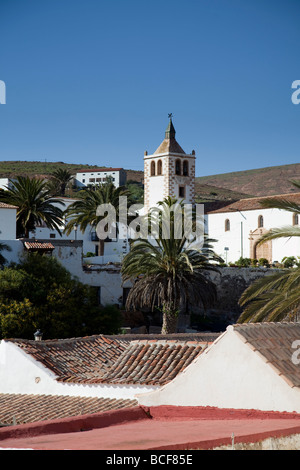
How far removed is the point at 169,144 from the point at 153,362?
140ft

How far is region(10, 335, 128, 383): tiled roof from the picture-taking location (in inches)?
658

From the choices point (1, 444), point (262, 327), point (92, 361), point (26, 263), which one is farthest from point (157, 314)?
point (1, 444)

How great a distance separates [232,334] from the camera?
32.1 feet

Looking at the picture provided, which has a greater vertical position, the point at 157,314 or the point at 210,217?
the point at 210,217

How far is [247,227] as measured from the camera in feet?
185

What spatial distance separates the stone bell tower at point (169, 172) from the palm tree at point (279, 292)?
131ft

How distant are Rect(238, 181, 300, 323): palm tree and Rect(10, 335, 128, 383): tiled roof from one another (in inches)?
168

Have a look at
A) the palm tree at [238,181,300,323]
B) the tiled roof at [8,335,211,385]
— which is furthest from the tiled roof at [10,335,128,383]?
the palm tree at [238,181,300,323]

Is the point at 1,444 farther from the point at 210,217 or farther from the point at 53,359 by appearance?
the point at 210,217

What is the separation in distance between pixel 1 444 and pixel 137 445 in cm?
165

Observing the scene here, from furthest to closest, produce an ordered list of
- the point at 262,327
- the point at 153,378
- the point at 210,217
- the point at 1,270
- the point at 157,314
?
the point at 210,217
the point at 157,314
the point at 1,270
the point at 153,378
the point at 262,327

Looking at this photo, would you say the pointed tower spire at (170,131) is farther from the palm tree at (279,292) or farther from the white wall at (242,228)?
the palm tree at (279,292)

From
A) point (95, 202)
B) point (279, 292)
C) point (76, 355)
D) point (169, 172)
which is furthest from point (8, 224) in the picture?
point (279, 292)

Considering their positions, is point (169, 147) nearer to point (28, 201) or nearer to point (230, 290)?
point (230, 290)
